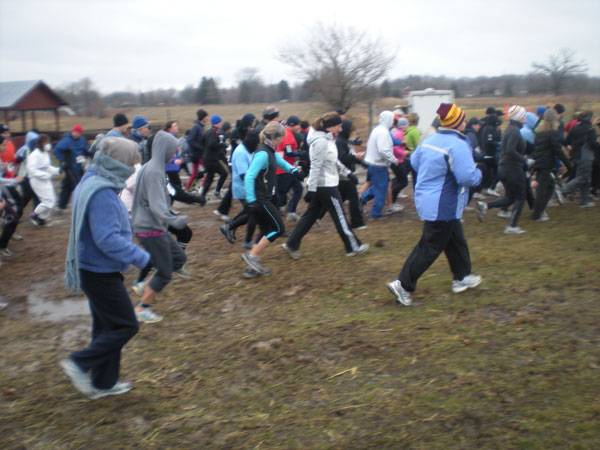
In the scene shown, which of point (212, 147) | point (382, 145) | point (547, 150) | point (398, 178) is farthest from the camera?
point (212, 147)

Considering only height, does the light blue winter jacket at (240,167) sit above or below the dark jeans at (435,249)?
above

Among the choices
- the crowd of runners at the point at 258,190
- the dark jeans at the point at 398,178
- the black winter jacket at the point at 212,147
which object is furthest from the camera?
the black winter jacket at the point at 212,147

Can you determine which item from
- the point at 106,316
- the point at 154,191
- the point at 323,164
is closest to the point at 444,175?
the point at 323,164

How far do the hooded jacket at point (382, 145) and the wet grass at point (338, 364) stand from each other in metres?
2.67

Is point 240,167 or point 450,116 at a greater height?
point 450,116

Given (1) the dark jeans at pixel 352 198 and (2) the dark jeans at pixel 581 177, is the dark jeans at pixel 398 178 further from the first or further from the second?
(2) the dark jeans at pixel 581 177

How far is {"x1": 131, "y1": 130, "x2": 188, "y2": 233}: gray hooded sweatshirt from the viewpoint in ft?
16.6

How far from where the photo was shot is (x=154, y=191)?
5055 mm

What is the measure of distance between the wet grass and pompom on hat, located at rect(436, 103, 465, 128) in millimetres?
1852

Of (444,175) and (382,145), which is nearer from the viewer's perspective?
(444,175)

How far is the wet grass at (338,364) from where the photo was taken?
11.5 feet

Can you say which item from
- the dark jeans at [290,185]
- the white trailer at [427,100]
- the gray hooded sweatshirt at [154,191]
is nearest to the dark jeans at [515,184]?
A: the dark jeans at [290,185]

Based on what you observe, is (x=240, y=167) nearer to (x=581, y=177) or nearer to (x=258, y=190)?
(x=258, y=190)

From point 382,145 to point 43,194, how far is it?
21.5 feet
